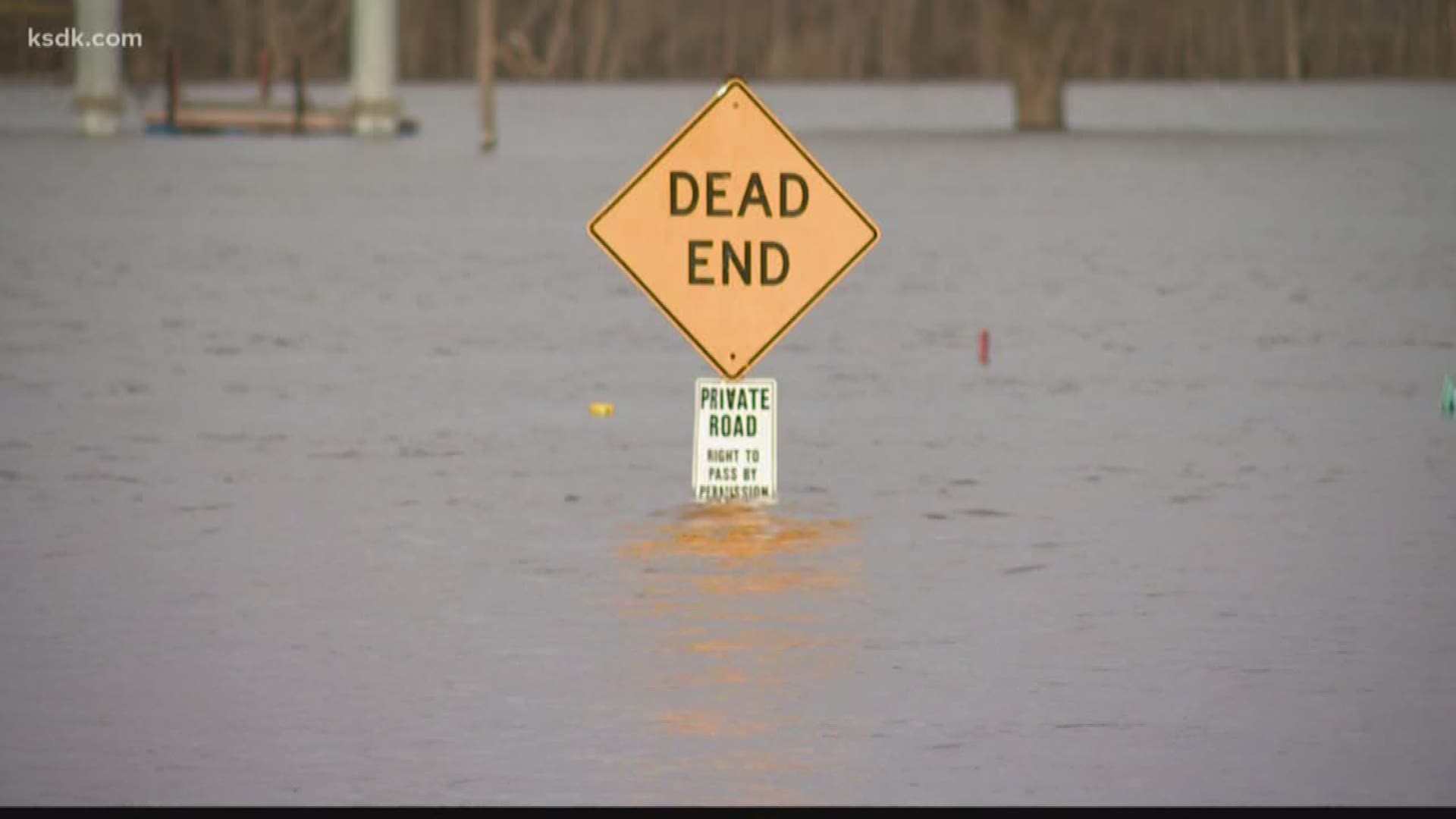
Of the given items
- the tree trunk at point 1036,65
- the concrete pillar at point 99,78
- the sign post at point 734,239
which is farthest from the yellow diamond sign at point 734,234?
the tree trunk at point 1036,65

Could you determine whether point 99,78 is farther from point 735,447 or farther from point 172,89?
point 735,447

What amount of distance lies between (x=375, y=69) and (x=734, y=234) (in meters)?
50.4

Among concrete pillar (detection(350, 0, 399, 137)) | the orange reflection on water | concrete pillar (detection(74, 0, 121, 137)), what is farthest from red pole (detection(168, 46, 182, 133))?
the orange reflection on water

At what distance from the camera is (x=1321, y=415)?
54.8 ft

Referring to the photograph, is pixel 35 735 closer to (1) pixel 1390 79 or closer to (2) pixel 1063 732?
(2) pixel 1063 732

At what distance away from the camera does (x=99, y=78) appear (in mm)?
64625

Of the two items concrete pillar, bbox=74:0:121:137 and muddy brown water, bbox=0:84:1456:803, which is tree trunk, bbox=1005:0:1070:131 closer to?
concrete pillar, bbox=74:0:121:137

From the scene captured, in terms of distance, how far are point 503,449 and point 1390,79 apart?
378 ft

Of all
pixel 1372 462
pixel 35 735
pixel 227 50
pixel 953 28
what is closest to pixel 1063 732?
pixel 35 735

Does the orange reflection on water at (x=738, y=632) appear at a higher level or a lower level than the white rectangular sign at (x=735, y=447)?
lower

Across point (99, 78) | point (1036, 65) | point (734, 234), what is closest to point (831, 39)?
point (1036, 65)

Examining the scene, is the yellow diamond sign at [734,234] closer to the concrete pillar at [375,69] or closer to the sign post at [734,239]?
the sign post at [734,239]

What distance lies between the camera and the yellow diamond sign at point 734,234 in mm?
13367

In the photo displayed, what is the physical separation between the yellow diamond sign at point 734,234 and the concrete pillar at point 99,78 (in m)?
50.2
